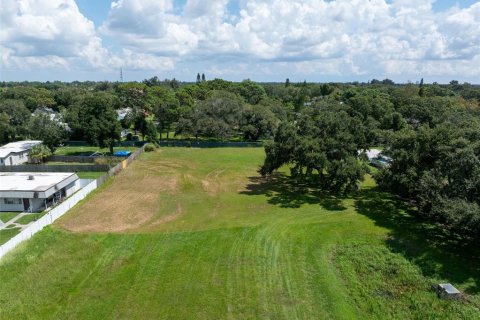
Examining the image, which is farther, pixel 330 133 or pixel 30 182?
pixel 330 133

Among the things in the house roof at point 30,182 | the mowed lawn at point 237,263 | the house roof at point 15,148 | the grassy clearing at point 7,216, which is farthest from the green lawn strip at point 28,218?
the house roof at point 15,148

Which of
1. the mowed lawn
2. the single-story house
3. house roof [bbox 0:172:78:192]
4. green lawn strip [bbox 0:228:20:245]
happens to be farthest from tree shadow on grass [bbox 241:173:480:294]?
green lawn strip [bbox 0:228:20:245]

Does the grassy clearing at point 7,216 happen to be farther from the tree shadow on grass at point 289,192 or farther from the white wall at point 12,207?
the tree shadow on grass at point 289,192

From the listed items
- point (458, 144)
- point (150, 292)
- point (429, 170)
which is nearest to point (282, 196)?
point (429, 170)

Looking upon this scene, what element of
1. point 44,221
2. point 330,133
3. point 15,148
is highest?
point 330,133

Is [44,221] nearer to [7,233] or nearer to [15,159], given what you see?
[7,233]

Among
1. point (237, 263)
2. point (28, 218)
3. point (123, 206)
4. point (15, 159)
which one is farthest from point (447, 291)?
point (15, 159)

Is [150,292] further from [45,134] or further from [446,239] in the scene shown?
[45,134]

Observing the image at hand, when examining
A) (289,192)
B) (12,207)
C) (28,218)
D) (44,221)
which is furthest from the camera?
(289,192)
